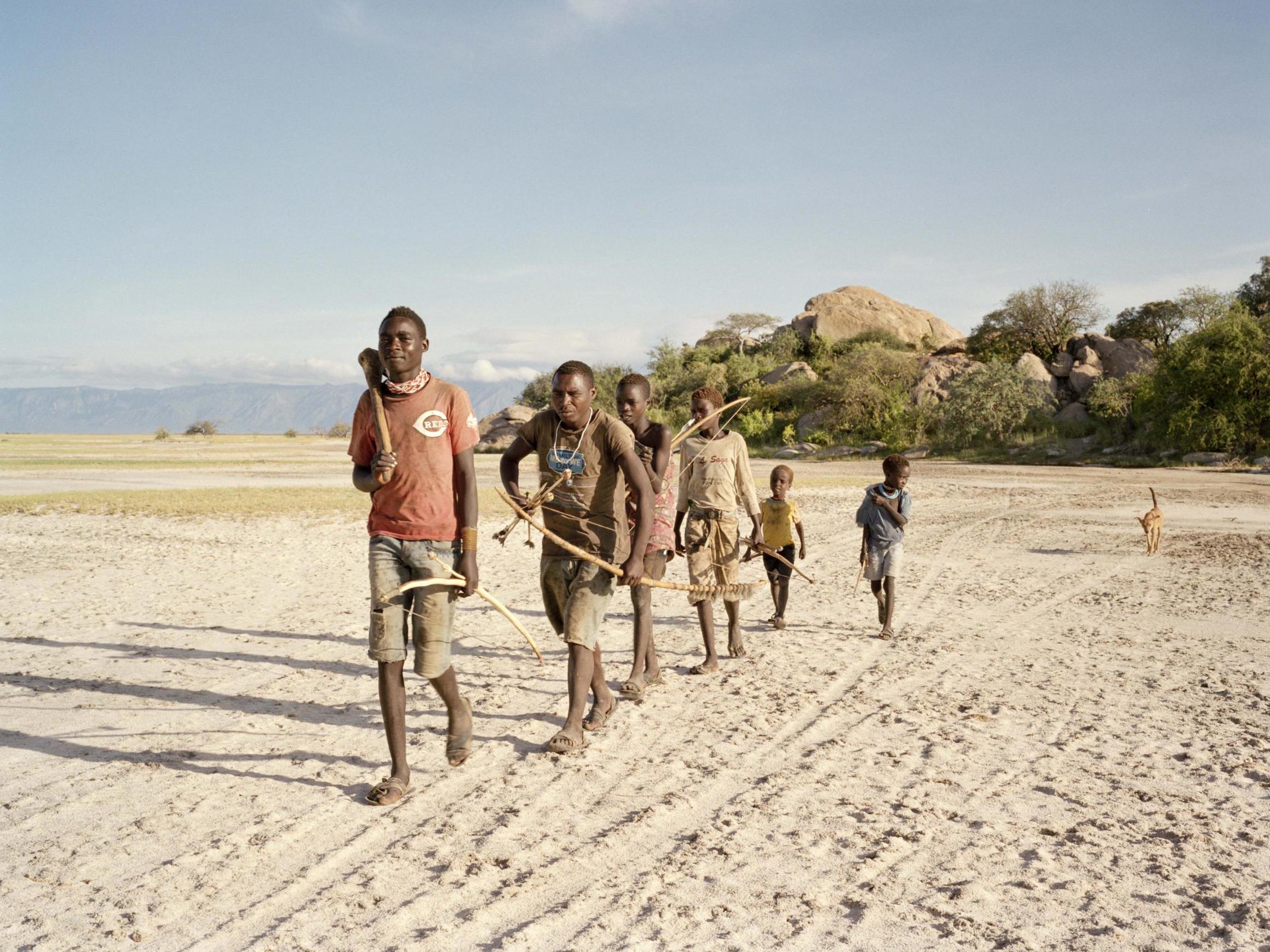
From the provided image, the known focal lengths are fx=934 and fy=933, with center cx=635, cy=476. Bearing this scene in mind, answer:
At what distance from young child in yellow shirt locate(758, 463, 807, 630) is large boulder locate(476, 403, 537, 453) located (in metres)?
45.0

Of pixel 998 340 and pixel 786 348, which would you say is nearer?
pixel 998 340

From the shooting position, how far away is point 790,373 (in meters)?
54.1

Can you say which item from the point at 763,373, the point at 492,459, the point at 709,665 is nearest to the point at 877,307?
the point at 763,373

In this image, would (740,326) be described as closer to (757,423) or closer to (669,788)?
(757,423)

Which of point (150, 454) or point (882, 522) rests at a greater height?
point (150, 454)

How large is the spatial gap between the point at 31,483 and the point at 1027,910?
29997 mm

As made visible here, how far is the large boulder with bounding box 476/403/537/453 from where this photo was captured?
178ft

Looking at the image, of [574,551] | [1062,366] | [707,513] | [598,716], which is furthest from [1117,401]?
[574,551]

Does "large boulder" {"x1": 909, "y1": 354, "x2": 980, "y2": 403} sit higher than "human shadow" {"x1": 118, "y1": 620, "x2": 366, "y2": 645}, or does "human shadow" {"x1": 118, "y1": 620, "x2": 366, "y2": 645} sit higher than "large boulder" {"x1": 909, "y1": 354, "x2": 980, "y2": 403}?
"large boulder" {"x1": 909, "y1": 354, "x2": 980, "y2": 403}

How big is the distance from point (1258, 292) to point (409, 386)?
176 ft

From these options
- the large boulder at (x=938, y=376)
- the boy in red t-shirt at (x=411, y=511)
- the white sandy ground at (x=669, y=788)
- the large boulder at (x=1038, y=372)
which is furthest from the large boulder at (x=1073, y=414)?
the boy in red t-shirt at (x=411, y=511)

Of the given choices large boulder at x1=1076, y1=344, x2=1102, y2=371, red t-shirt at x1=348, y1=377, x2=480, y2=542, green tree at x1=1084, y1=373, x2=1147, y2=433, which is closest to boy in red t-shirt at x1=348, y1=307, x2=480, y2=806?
red t-shirt at x1=348, y1=377, x2=480, y2=542

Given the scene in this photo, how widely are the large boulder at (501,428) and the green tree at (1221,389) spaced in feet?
104

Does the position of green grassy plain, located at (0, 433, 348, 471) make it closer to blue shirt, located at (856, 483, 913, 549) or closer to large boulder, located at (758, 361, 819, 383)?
blue shirt, located at (856, 483, 913, 549)
